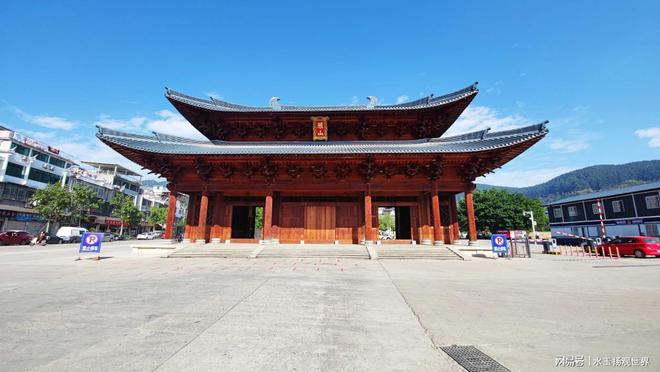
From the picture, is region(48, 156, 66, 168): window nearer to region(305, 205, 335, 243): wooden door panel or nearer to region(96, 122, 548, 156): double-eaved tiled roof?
region(96, 122, 548, 156): double-eaved tiled roof

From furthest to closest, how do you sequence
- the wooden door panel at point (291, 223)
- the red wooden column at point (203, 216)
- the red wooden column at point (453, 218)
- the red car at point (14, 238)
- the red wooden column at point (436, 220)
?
1. the red car at point (14, 238)
2. the wooden door panel at point (291, 223)
3. the red wooden column at point (453, 218)
4. the red wooden column at point (203, 216)
5. the red wooden column at point (436, 220)

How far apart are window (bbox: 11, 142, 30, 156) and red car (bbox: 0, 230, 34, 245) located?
15418mm

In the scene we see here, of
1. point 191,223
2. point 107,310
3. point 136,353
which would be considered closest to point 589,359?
point 136,353

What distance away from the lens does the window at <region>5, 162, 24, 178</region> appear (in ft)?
112

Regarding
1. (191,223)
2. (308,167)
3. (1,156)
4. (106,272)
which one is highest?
(1,156)

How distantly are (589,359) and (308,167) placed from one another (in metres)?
14.1

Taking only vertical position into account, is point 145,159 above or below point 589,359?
above

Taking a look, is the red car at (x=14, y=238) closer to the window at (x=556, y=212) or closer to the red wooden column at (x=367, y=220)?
the red wooden column at (x=367, y=220)

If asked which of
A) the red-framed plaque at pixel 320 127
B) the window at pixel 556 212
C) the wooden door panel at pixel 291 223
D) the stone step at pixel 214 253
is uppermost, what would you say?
the red-framed plaque at pixel 320 127

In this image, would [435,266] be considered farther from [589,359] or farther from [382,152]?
[589,359]

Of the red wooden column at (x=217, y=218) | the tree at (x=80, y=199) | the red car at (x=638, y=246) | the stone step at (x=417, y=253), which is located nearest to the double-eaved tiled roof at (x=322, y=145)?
the red wooden column at (x=217, y=218)

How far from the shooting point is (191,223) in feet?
55.4

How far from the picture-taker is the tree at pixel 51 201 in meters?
33.2

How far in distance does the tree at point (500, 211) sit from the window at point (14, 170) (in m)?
72.0
